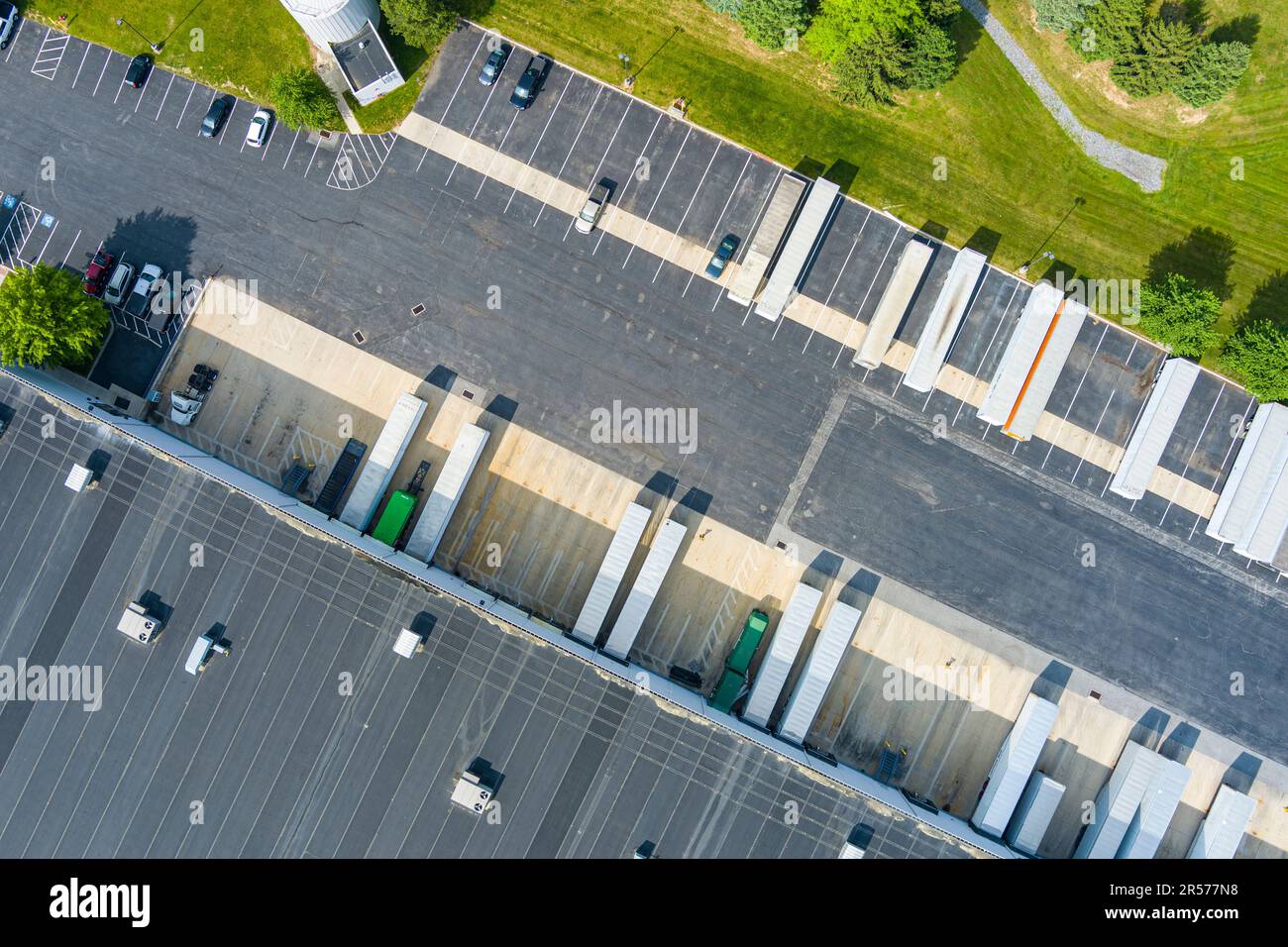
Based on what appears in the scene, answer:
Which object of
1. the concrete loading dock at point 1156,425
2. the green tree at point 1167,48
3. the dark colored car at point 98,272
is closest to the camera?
the green tree at point 1167,48

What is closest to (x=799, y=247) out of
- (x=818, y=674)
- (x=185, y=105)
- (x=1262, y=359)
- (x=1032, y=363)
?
(x=1032, y=363)

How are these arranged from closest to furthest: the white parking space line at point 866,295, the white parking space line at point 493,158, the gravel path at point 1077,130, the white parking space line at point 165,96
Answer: the white parking space line at point 866,295 → the white parking space line at point 493,158 → the white parking space line at point 165,96 → the gravel path at point 1077,130

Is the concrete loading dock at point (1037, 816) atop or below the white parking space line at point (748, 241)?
below

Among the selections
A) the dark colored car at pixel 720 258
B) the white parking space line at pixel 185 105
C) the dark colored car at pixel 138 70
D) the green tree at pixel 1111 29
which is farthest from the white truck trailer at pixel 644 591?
the dark colored car at pixel 138 70

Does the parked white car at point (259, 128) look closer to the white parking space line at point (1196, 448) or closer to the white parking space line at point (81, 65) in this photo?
the white parking space line at point (81, 65)
